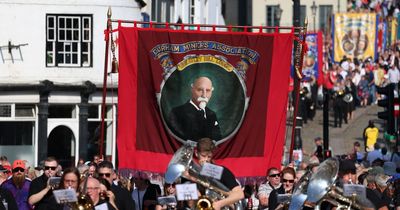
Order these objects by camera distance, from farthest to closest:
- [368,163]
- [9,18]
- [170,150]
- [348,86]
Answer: [348,86] → [9,18] → [368,163] → [170,150]

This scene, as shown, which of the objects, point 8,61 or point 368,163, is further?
point 8,61

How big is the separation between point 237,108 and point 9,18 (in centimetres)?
1794

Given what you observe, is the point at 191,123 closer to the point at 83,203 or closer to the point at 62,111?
the point at 83,203

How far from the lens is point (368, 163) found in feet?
99.6

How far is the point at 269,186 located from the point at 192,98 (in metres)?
2.24

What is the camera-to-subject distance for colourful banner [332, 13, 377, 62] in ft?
211

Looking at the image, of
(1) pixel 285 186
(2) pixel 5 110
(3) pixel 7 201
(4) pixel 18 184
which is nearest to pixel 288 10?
(2) pixel 5 110

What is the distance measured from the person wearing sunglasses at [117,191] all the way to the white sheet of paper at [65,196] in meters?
2.41

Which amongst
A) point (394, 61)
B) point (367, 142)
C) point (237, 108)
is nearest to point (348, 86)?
point (394, 61)

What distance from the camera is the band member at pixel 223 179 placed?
50.6ft

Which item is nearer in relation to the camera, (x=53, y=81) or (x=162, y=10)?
(x=53, y=81)

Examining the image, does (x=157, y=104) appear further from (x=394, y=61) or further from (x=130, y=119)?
(x=394, y=61)

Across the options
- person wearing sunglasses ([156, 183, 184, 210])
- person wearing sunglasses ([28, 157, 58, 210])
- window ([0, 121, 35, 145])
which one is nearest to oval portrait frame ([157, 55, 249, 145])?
person wearing sunglasses ([28, 157, 58, 210])

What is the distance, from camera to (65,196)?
1512 centimetres
